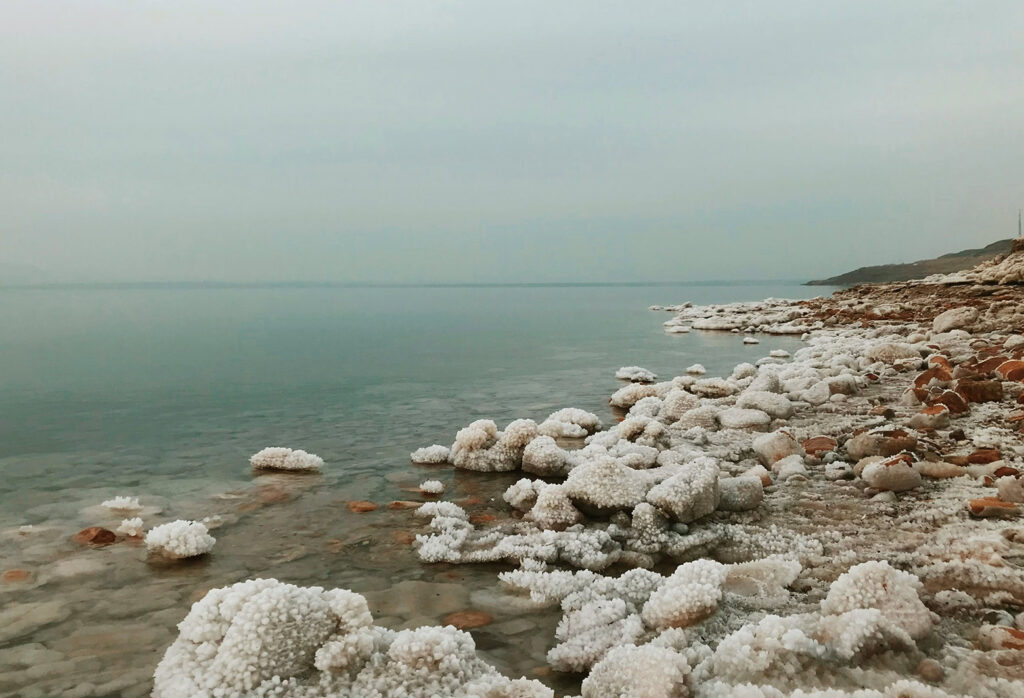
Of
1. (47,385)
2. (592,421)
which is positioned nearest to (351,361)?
(47,385)

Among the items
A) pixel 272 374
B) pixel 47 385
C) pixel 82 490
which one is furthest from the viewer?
pixel 272 374

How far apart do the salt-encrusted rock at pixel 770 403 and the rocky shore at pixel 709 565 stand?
0.04m

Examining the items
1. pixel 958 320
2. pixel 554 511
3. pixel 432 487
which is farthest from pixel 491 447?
pixel 958 320

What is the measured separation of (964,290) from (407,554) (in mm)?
34384

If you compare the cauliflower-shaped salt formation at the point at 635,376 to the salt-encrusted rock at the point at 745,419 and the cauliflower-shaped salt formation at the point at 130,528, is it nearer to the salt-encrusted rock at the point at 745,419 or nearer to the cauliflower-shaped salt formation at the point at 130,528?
the salt-encrusted rock at the point at 745,419

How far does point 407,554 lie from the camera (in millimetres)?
5316

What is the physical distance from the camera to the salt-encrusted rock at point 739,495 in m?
5.95

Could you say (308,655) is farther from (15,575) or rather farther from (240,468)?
(240,468)

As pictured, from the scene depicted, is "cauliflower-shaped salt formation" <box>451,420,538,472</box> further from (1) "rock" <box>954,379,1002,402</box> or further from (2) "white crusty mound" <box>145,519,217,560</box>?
(1) "rock" <box>954,379,1002,402</box>

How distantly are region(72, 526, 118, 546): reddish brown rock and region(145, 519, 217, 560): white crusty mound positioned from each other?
489 millimetres

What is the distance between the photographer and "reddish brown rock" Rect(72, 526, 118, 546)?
5.45m

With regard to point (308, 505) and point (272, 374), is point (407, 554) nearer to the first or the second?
point (308, 505)

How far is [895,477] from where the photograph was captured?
19.5ft

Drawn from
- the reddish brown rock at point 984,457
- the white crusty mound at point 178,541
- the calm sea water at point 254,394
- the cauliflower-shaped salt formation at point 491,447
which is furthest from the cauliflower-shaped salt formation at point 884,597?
the calm sea water at point 254,394
